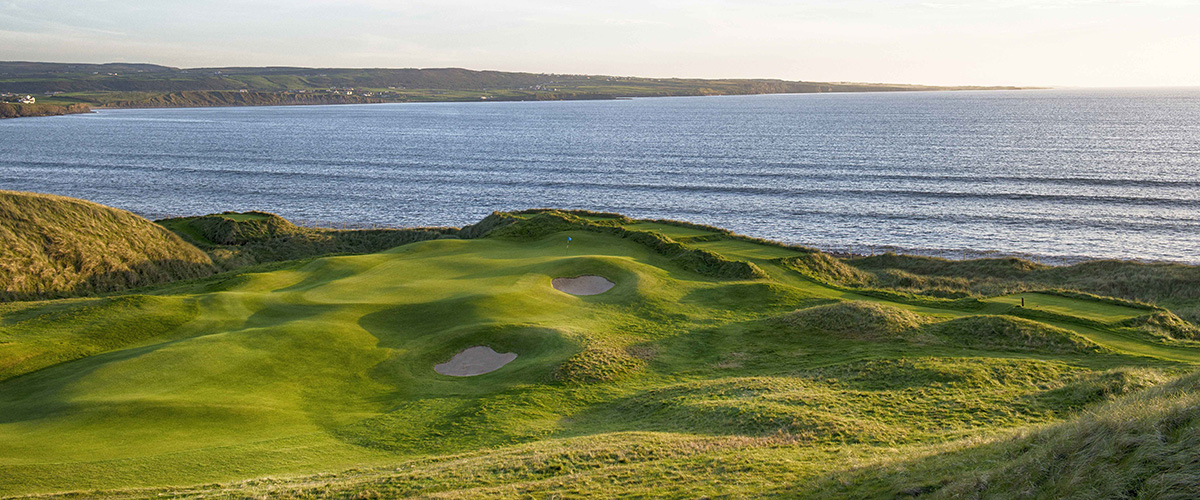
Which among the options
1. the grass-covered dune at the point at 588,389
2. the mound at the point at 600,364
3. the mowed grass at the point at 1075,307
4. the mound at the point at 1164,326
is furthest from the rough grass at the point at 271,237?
the mound at the point at 1164,326

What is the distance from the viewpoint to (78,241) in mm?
40594

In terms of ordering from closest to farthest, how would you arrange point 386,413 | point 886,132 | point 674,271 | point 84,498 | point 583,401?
1. point 84,498
2. point 386,413
3. point 583,401
4. point 674,271
5. point 886,132

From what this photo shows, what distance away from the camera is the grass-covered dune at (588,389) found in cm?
1427

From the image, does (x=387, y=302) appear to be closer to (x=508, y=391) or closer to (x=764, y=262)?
(x=508, y=391)

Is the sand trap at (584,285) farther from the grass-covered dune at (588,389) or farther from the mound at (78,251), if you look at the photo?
the mound at (78,251)

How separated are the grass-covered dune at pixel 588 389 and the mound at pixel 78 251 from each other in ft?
8.75

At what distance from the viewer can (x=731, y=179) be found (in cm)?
9188

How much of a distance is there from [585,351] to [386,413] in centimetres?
753

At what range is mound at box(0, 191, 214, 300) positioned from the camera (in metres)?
37.5

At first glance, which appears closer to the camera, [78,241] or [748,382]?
[748,382]

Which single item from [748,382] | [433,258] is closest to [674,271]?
[433,258]

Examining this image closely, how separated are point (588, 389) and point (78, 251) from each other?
32.1 m

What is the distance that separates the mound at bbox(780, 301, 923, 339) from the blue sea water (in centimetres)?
2590

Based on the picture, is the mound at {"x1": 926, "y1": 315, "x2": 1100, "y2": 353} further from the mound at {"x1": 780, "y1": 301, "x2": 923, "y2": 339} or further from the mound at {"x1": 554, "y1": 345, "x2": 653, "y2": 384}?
the mound at {"x1": 554, "y1": 345, "x2": 653, "y2": 384}
